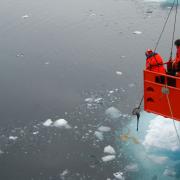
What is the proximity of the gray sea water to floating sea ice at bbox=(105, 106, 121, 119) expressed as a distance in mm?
20

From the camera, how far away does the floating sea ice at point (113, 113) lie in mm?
7812

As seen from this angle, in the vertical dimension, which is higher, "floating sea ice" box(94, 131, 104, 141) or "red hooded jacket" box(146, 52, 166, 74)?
"red hooded jacket" box(146, 52, 166, 74)

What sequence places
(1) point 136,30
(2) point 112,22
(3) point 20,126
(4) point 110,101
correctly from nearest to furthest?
(3) point 20,126 → (4) point 110,101 → (1) point 136,30 → (2) point 112,22

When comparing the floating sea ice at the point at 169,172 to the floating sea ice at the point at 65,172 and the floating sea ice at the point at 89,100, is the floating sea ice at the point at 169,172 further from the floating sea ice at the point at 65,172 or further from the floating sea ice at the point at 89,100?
the floating sea ice at the point at 89,100

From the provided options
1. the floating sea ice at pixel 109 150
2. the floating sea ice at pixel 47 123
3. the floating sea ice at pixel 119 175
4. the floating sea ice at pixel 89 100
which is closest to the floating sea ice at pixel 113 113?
the floating sea ice at pixel 89 100

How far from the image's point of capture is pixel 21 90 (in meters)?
8.92

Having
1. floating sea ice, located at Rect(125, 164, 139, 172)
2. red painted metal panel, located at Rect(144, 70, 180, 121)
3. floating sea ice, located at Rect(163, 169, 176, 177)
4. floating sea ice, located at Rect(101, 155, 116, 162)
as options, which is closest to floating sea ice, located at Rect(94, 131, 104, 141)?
floating sea ice, located at Rect(101, 155, 116, 162)

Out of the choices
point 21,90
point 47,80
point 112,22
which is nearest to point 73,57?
point 47,80

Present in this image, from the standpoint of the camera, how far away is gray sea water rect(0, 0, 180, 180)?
6.55m

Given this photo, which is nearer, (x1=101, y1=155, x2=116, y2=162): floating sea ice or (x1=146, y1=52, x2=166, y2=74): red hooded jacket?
(x1=146, y1=52, x2=166, y2=74): red hooded jacket

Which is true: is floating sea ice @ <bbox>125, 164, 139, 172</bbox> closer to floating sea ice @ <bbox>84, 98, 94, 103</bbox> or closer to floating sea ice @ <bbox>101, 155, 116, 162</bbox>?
floating sea ice @ <bbox>101, 155, 116, 162</bbox>

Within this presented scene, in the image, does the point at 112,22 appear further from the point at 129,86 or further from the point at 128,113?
the point at 128,113

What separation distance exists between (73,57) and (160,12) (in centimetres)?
500

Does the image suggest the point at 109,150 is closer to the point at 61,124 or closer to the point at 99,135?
the point at 99,135
